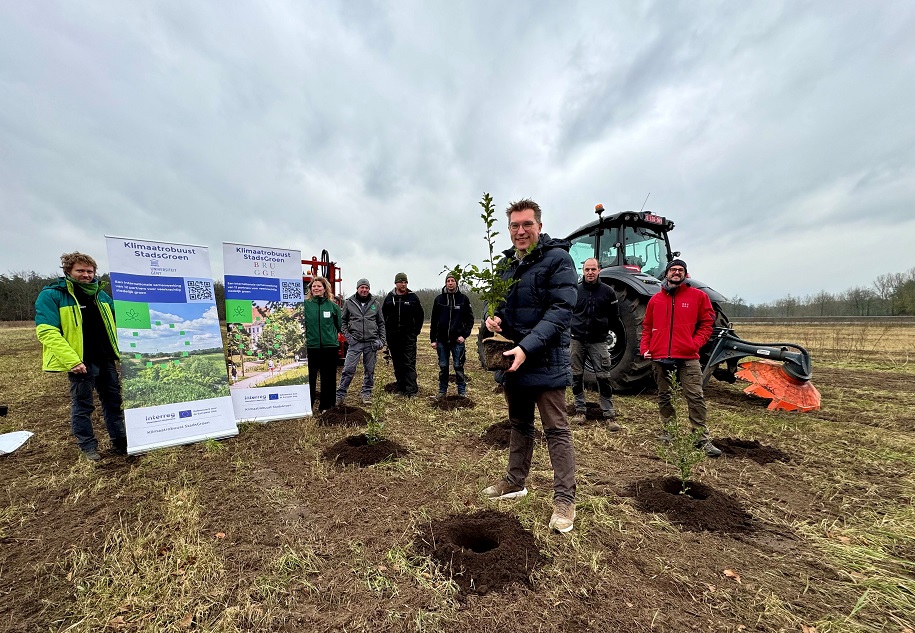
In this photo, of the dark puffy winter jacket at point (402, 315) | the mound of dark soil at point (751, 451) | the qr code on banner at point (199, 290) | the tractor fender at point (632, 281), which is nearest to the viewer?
the mound of dark soil at point (751, 451)

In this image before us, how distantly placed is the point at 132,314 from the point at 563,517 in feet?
15.1

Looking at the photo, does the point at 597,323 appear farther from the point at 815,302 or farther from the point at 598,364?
the point at 815,302

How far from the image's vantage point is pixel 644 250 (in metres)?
6.72

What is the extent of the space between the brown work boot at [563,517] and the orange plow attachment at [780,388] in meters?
4.13

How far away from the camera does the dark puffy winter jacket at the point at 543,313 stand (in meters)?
2.35

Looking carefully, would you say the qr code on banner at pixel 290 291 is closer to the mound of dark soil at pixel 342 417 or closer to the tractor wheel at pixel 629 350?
the mound of dark soil at pixel 342 417

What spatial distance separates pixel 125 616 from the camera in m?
1.81

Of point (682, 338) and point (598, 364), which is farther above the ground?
point (682, 338)

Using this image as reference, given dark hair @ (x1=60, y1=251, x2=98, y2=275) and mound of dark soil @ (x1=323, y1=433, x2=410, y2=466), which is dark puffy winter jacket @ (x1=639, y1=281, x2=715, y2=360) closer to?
mound of dark soil @ (x1=323, y1=433, x2=410, y2=466)

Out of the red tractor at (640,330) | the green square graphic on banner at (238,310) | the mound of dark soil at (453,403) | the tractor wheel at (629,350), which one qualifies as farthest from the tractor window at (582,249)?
the green square graphic on banner at (238,310)

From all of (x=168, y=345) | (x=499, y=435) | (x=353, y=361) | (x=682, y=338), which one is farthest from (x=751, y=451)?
(x=168, y=345)

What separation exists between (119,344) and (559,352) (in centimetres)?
438

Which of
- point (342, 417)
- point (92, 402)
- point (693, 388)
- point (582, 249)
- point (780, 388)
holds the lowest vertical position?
point (780, 388)

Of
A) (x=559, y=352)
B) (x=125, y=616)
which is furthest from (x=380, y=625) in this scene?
(x=559, y=352)
